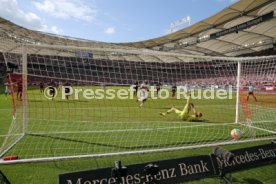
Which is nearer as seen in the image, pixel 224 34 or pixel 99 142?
pixel 99 142

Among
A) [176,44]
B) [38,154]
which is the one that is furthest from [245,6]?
[38,154]

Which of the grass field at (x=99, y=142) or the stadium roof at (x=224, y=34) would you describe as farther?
the stadium roof at (x=224, y=34)

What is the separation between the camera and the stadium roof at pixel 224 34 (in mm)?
31641

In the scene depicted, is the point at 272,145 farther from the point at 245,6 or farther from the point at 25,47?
the point at 245,6

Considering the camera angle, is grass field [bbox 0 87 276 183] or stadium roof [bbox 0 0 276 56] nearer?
grass field [bbox 0 87 276 183]

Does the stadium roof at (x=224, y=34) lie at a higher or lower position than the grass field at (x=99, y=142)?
higher

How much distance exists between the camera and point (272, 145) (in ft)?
17.8

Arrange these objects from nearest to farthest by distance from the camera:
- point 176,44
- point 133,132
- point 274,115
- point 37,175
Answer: point 37,175 → point 133,132 → point 274,115 → point 176,44

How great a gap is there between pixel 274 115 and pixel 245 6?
2387 centimetres

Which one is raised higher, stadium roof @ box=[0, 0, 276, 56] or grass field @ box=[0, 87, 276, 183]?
stadium roof @ box=[0, 0, 276, 56]

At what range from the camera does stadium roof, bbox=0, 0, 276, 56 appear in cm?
3164

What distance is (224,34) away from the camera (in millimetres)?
38375

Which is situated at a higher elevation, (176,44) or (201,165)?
(176,44)

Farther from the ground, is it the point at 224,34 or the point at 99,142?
the point at 224,34
